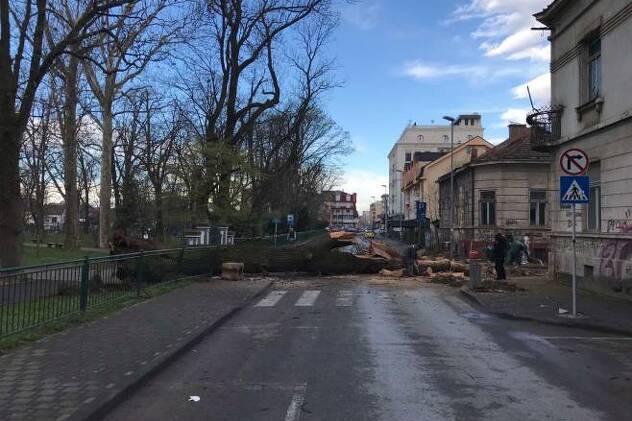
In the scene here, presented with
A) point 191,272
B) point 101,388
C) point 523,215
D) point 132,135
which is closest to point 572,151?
point 101,388

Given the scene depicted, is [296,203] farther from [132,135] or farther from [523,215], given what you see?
[523,215]

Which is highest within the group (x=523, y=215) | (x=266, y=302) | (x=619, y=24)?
(x=619, y=24)

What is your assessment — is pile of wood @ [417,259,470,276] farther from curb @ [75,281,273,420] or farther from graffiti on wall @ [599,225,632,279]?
curb @ [75,281,273,420]

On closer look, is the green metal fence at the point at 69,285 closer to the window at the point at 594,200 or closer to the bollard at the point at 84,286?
the bollard at the point at 84,286

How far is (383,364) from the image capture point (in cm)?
830

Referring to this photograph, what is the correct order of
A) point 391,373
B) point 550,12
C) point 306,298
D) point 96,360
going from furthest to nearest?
point 550,12 → point 306,298 → point 96,360 → point 391,373

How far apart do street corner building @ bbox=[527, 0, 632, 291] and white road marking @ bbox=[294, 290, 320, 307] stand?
7.34 m

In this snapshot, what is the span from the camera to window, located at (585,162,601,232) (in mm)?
17188

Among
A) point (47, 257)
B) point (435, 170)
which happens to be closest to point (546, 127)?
point (47, 257)

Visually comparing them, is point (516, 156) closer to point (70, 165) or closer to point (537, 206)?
point (537, 206)

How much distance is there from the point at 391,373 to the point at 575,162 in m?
7.59

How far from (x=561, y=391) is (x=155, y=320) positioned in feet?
23.3

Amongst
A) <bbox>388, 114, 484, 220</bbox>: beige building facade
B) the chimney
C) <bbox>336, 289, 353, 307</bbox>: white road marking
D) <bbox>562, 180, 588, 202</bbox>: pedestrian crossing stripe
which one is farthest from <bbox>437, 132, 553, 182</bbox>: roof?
<bbox>388, 114, 484, 220</bbox>: beige building facade

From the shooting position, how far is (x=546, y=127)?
68.1 ft
